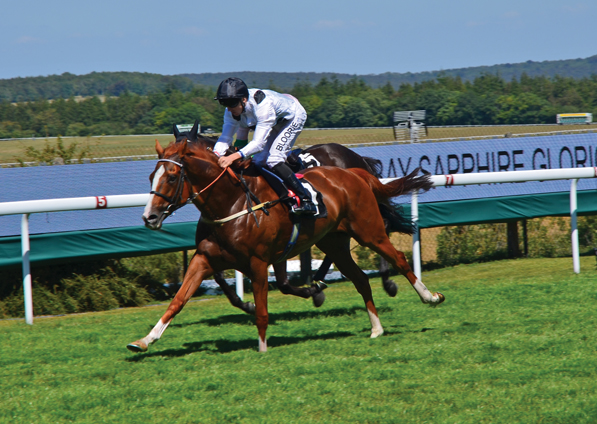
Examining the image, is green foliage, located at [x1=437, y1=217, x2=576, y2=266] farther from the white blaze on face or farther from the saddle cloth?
the white blaze on face

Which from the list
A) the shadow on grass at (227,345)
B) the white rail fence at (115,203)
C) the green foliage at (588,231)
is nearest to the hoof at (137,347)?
the shadow on grass at (227,345)

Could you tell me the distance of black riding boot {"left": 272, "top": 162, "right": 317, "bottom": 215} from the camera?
186 inches

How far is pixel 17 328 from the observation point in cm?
561

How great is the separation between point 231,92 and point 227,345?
1789 millimetres

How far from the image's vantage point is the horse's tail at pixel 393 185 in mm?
5656

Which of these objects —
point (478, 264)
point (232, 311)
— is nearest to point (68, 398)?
point (232, 311)

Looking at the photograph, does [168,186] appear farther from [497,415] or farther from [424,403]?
[497,415]

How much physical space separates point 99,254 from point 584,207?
626 centimetres

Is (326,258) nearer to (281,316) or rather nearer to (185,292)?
(281,316)

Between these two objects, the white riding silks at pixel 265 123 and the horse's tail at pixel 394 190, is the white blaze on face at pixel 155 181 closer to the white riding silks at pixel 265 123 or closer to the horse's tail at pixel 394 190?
the white riding silks at pixel 265 123

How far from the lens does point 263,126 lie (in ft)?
14.9

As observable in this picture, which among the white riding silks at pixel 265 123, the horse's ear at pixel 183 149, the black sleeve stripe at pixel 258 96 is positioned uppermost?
the black sleeve stripe at pixel 258 96

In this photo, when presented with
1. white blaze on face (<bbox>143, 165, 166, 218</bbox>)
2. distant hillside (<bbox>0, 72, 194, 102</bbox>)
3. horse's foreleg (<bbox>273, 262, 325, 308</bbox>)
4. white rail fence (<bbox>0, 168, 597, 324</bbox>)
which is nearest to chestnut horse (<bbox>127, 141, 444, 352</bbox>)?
white blaze on face (<bbox>143, 165, 166, 218</bbox>)

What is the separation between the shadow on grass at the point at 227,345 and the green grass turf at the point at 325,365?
14 mm
